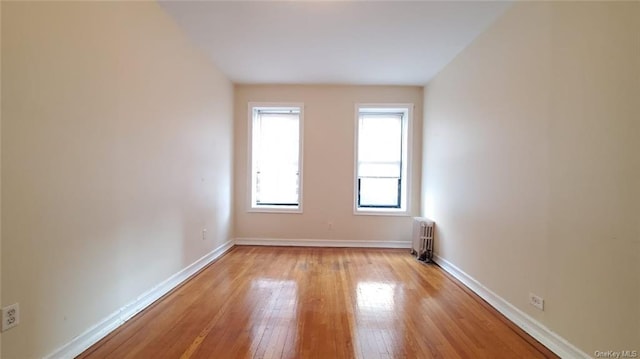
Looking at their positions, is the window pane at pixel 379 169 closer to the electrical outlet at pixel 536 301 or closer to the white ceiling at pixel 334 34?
the white ceiling at pixel 334 34

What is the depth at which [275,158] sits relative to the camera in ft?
16.0

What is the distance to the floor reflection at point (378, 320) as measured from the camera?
72.3 inches

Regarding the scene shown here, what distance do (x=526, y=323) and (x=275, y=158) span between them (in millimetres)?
3909

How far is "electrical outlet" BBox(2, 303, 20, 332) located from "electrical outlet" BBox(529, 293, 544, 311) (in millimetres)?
3156

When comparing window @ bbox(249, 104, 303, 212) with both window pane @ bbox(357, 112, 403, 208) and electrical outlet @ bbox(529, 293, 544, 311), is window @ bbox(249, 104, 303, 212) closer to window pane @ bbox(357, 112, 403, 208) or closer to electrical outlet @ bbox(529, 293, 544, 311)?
window pane @ bbox(357, 112, 403, 208)

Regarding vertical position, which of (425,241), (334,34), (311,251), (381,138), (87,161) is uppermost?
(334,34)

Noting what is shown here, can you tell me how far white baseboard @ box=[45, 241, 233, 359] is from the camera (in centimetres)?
170

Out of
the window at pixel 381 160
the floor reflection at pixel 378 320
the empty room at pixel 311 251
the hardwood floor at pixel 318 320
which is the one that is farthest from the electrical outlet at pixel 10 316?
the window at pixel 381 160

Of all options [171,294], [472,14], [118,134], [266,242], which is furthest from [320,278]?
[472,14]

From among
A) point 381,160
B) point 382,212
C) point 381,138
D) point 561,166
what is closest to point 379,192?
point 382,212

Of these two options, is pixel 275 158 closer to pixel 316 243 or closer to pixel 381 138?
pixel 316 243

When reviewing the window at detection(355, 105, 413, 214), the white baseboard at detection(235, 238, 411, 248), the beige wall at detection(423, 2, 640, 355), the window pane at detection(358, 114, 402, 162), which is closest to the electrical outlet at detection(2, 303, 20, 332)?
the beige wall at detection(423, 2, 640, 355)

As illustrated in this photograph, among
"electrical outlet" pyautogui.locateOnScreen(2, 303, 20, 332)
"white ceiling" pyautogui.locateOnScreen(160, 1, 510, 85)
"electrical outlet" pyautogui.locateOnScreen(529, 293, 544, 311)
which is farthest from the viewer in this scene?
"white ceiling" pyautogui.locateOnScreen(160, 1, 510, 85)

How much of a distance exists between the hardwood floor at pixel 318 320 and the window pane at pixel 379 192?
5.18 ft
